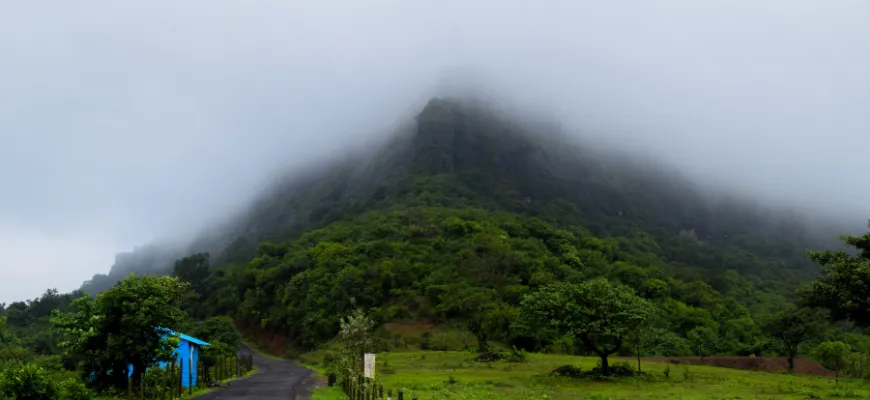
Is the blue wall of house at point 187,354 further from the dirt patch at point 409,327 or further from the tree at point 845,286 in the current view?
the dirt patch at point 409,327

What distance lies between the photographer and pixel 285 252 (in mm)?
126625

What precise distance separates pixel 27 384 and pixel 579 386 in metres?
27.3

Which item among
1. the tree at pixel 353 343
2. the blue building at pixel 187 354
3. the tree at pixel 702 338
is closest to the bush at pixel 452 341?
the tree at pixel 702 338

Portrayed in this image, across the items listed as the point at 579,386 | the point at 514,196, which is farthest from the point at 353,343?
the point at 514,196

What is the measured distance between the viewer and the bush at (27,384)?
738 inches

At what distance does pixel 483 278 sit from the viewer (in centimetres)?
9138

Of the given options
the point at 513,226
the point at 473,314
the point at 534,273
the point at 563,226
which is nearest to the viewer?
the point at 473,314

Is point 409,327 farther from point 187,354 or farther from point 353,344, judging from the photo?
point 187,354

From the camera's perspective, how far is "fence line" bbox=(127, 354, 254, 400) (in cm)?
2484

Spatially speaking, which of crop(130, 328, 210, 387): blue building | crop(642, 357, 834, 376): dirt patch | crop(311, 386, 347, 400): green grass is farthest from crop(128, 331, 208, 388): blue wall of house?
crop(642, 357, 834, 376): dirt patch

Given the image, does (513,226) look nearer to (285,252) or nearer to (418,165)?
(285,252)

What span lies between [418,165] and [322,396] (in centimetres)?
14723

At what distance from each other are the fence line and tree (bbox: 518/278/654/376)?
20.7 meters

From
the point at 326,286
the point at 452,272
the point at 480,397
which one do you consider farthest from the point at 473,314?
the point at 480,397
